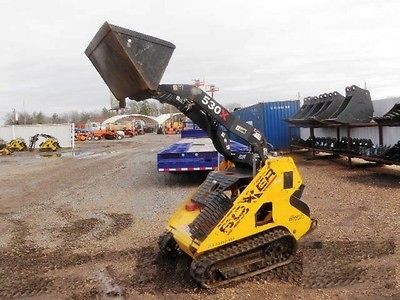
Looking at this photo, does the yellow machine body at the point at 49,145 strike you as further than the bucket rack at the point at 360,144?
Yes

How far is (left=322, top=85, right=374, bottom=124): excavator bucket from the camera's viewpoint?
13.8 metres

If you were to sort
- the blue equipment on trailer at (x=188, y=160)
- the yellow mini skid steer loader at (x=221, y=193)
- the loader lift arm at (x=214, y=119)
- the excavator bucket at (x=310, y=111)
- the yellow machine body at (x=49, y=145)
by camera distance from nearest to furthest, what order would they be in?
1. the yellow mini skid steer loader at (x=221, y=193)
2. the loader lift arm at (x=214, y=119)
3. the blue equipment on trailer at (x=188, y=160)
4. the excavator bucket at (x=310, y=111)
5. the yellow machine body at (x=49, y=145)

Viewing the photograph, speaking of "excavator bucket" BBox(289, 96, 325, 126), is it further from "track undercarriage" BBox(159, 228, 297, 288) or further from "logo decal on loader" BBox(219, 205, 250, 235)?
"logo decal on loader" BBox(219, 205, 250, 235)

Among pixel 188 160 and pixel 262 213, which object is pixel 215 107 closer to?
pixel 262 213

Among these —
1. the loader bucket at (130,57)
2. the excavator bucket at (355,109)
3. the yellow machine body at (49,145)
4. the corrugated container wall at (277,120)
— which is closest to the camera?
the loader bucket at (130,57)

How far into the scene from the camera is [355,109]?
13938mm

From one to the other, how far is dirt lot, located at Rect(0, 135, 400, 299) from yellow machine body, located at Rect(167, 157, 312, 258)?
0.44 meters

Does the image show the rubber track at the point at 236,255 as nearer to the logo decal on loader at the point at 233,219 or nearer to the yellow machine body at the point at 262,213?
the yellow machine body at the point at 262,213

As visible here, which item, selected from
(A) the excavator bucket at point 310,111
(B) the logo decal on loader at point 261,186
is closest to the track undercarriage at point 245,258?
(B) the logo decal on loader at point 261,186

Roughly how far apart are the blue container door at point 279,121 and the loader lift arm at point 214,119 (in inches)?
637

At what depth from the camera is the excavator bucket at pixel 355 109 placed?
1377 cm

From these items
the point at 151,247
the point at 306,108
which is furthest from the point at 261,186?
the point at 306,108

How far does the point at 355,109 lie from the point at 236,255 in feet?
34.5

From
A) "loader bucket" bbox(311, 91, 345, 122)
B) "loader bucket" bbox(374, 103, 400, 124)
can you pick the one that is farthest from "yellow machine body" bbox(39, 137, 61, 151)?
"loader bucket" bbox(374, 103, 400, 124)
